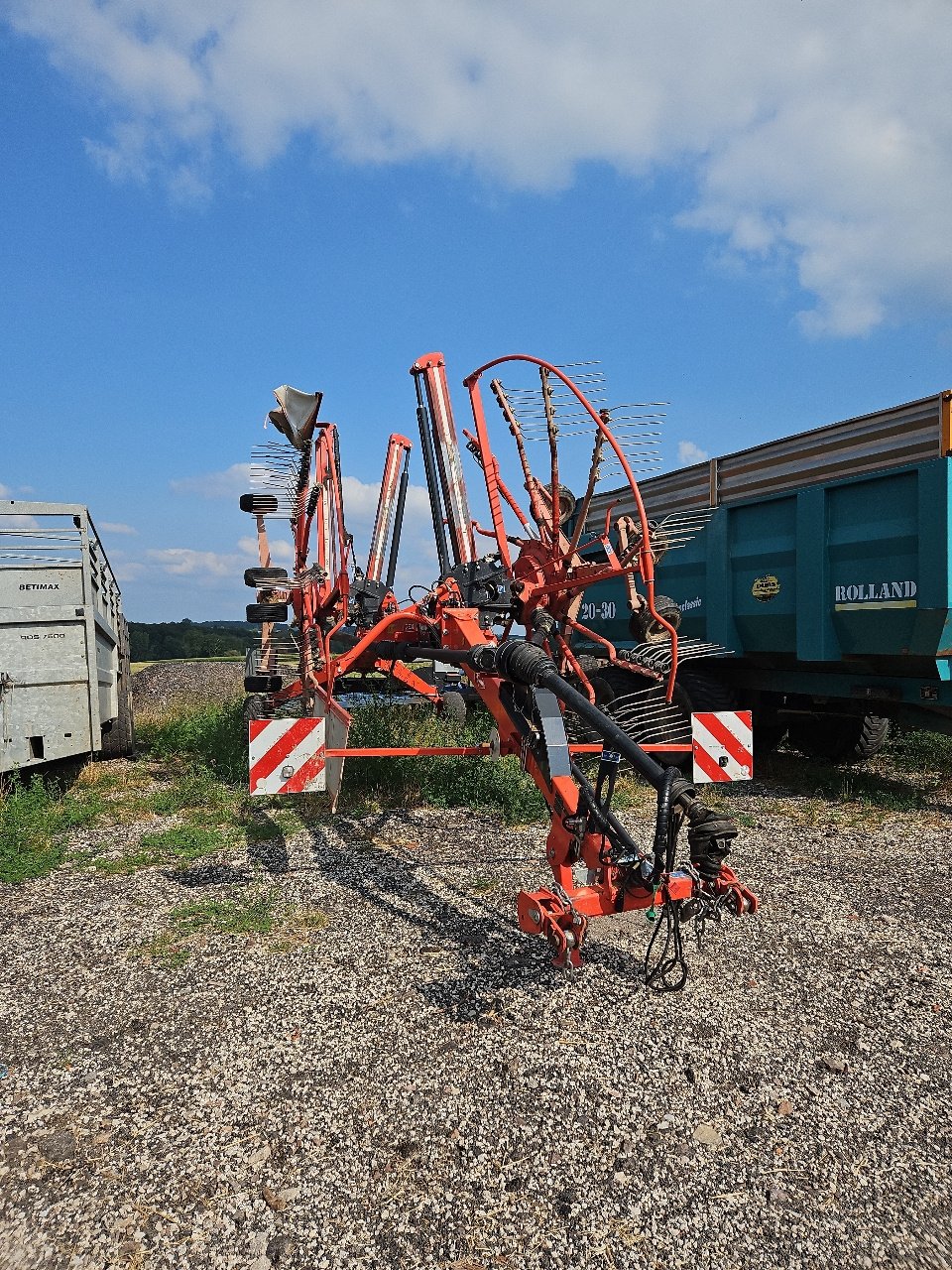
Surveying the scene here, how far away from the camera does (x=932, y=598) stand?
5.66 meters

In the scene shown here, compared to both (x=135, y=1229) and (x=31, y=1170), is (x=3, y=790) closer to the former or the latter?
(x=31, y=1170)

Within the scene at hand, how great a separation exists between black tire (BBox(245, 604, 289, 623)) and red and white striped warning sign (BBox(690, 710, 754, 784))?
10.1 feet

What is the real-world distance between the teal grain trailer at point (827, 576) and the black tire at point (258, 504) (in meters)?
3.01

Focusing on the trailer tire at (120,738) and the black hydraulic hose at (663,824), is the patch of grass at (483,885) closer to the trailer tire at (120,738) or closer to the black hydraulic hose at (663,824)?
the black hydraulic hose at (663,824)

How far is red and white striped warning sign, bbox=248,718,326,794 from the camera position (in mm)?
4383

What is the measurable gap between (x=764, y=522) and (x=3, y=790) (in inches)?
257

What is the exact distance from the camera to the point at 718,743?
14.2 ft

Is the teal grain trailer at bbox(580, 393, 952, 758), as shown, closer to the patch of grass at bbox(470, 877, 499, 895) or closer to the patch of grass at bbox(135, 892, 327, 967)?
the patch of grass at bbox(470, 877, 499, 895)

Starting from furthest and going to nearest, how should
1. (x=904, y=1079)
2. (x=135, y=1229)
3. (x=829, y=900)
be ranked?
(x=829, y=900)
(x=904, y=1079)
(x=135, y=1229)

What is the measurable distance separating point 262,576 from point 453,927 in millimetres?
2887

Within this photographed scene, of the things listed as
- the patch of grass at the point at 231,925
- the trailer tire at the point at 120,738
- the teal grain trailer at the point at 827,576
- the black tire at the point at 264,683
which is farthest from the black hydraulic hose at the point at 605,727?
the trailer tire at the point at 120,738

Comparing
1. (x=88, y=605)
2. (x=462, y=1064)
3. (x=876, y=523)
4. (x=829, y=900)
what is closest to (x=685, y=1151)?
(x=462, y=1064)

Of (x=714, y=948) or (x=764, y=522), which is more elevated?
(x=764, y=522)

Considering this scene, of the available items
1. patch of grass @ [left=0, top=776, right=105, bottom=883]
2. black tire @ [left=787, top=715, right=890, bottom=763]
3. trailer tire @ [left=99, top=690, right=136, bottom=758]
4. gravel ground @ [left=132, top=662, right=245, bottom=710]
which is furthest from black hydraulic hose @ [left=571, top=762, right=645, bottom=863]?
gravel ground @ [left=132, top=662, right=245, bottom=710]
